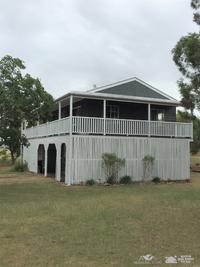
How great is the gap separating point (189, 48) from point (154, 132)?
382 inches

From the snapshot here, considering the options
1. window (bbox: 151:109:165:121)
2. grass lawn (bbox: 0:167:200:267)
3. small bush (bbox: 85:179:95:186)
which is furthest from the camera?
window (bbox: 151:109:165:121)

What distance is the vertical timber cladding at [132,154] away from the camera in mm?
21250

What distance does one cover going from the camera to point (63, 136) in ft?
72.9

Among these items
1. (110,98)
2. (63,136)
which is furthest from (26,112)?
(110,98)

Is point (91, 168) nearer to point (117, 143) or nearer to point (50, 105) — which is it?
point (117, 143)

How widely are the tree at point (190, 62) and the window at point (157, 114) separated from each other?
1053 centimetres

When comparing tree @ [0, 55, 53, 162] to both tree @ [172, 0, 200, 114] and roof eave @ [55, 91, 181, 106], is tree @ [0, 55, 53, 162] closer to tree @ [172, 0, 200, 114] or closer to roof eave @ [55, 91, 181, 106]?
roof eave @ [55, 91, 181, 106]

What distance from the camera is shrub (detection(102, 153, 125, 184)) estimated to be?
70.2ft

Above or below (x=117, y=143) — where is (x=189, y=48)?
above
